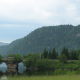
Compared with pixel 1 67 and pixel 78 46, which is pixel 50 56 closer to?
pixel 1 67

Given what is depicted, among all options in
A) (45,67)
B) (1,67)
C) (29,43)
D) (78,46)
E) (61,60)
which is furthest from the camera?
(29,43)

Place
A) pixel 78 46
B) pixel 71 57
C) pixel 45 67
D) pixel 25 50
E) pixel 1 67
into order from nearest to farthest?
pixel 1 67, pixel 45 67, pixel 71 57, pixel 78 46, pixel 25 50

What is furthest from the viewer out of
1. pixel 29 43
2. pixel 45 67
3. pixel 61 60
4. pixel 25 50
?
pixel 29 43

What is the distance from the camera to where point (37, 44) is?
196m

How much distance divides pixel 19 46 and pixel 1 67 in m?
188

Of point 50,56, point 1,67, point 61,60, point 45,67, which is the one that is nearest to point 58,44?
point 50,56

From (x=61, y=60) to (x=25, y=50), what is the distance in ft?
418

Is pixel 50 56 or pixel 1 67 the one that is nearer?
pixel 1 67

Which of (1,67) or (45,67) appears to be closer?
(1,67)

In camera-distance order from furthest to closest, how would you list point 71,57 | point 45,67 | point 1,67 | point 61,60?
point 71,57 < point 61,60 < point 45,67 < point 1,67

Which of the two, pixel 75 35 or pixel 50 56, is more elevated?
pixel 75 35

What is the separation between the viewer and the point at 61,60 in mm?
59031

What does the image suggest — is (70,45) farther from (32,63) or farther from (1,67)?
(1,67)

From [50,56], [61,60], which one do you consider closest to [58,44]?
[50,56]
